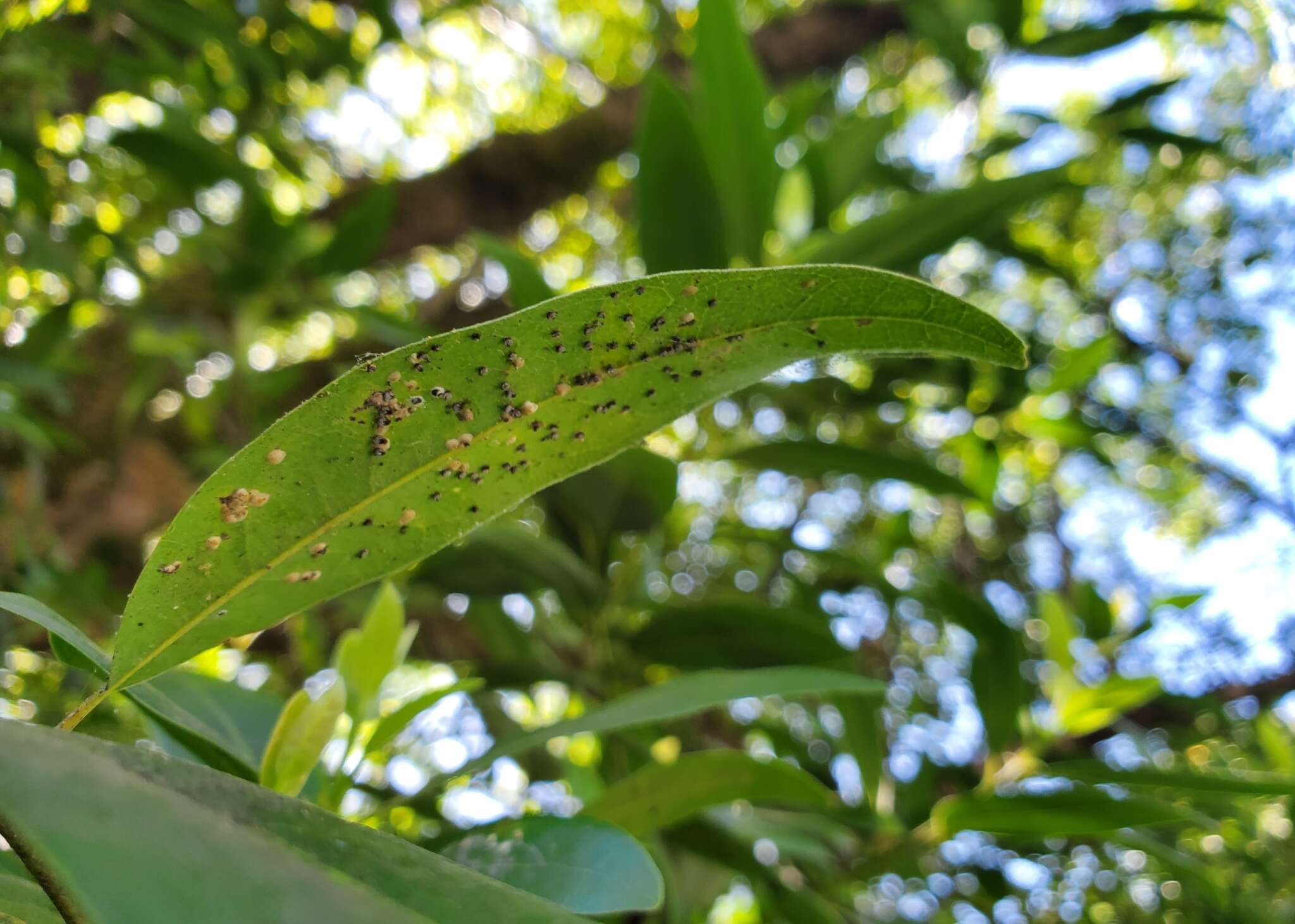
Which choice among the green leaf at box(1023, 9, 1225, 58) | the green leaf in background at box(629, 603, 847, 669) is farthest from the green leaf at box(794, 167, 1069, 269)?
the green leaf at box(1023, 9, 1225, 58)

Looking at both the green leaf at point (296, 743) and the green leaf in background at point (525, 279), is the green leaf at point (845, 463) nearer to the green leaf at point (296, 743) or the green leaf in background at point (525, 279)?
the green leaf in background at point (525, 279)

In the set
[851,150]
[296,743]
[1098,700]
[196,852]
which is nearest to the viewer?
[196,852]

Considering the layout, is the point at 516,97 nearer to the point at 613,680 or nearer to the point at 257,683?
the point at 257,683

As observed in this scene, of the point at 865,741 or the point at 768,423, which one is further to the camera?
→ the point at 768,423

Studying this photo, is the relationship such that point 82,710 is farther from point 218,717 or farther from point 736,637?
point 736,637

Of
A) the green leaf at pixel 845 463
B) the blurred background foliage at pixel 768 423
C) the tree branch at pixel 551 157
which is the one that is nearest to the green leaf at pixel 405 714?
the blurred background foliage at pixel 768 423

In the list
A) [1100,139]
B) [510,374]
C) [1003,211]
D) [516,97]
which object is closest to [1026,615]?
[1100,139]

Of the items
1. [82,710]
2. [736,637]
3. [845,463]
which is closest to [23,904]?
[82,710]

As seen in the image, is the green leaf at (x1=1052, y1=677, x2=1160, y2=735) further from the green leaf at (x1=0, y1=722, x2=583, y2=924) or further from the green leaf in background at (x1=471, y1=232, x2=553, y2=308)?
the green leaf at (x1=0, y1=722, x2=583, y2=924)
